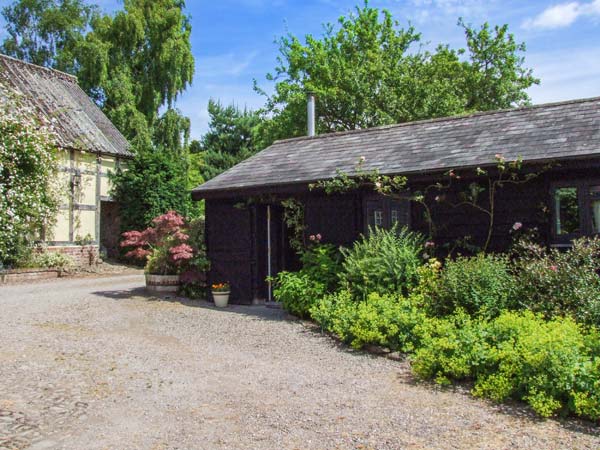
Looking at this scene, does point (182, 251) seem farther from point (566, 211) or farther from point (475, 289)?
point (566, 211)

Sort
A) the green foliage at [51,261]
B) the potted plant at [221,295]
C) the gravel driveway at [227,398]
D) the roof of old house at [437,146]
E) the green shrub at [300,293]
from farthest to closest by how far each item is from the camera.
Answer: the green foliage at [51,261] < the potted plant at [221,295] < the green shrub at [300,293] < the roof of old house at [437,146] < the gravel driveway at [227,398]

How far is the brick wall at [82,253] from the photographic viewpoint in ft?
60.0

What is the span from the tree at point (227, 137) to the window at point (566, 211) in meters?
24.1

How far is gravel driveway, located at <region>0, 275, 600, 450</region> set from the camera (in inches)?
167

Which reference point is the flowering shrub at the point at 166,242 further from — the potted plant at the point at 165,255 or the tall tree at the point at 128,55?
the tall tree at the point at 128,55

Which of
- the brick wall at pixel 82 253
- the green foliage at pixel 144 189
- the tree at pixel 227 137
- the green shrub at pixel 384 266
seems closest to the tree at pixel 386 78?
the tree at pixel 227 137

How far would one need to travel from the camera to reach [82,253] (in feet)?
62.2

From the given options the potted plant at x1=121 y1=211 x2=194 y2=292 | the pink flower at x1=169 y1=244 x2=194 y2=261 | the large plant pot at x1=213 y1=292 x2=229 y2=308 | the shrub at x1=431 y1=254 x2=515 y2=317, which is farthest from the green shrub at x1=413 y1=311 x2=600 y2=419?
the potted plant at x1=121 y1=211 x2=194 y2=292

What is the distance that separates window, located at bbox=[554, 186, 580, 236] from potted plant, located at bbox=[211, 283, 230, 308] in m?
6.55

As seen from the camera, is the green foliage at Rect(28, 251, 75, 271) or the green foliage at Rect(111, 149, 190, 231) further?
the green foliage at Rect(111, 149, 190, 231)

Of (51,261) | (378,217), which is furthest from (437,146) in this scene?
(51,261)

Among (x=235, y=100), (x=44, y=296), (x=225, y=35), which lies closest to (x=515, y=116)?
(x=225, y=35)

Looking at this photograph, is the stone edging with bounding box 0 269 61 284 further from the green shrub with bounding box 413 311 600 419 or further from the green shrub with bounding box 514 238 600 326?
the green shrub with bounding box 514 238 600 326

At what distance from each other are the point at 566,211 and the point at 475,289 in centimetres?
251
